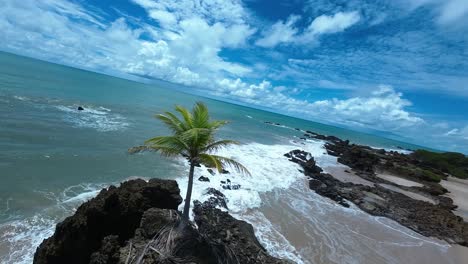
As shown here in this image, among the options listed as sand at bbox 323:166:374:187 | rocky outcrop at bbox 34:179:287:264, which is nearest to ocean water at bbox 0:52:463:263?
rocky outcrop at bbox 34:179:287:264

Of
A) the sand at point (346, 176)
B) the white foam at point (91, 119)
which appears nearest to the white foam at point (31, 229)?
the white foam at point (91, 119)

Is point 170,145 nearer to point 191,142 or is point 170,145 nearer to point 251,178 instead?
point 191,142

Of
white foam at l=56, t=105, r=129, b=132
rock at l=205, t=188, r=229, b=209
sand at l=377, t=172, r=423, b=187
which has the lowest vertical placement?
white foam at l=56, t=105, r=129, b=132

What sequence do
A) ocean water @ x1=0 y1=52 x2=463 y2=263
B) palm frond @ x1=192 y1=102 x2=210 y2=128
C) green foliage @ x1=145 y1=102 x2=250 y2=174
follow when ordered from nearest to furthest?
green foliage @ x1=145 y1=102 x2=250 y2=174 < palm frond @ x1=192 y1=102 x2=210 y2=128 < ocean water @ x1=0 y1=52 x2=463 y2=263

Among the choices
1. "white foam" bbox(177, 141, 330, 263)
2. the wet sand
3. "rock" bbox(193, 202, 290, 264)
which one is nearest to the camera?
"rock" bbox(193, 202, 290, 264)

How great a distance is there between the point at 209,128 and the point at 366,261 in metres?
12.3

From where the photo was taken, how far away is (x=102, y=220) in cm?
942

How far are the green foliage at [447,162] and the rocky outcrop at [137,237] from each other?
65.5m

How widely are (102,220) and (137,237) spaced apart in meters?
2.10

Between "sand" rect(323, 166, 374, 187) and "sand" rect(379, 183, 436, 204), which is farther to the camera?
"sand" rect(323, 166, 374, 187)

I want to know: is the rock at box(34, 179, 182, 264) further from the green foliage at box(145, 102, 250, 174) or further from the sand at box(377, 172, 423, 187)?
the sand at box(377, 172, 423, 187)

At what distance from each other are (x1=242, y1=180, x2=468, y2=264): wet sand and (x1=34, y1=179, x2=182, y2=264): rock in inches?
269

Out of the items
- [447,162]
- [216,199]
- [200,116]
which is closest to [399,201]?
[216,199]

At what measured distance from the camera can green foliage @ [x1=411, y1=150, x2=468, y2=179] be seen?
189 feet
